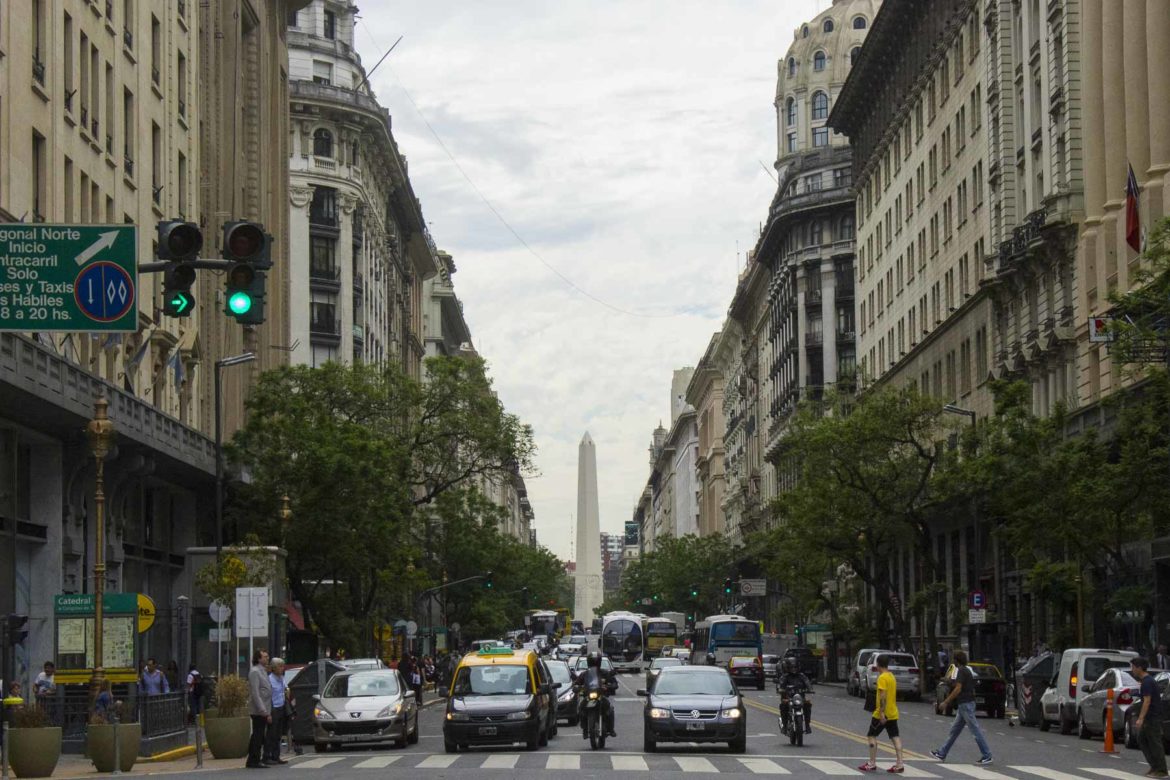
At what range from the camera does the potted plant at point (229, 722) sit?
33.9 m

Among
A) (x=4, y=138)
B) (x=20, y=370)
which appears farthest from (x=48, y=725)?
(x=4, y=138)

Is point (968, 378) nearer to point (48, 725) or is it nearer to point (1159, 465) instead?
point (1159, 465)

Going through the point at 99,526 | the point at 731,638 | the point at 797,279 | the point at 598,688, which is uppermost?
the point at 797,279

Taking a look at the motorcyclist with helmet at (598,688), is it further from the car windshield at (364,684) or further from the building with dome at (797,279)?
the building with dome at (797,279)

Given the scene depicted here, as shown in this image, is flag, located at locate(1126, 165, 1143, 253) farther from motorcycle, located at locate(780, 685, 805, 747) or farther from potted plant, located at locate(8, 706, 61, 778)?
potted plant, located at locate(8, 706, 61, 778)

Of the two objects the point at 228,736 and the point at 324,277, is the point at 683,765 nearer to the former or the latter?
the point at 228,736

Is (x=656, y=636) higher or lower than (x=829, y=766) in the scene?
lower

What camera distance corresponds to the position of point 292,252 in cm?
9994

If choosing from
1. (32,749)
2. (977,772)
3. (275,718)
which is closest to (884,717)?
(977,772)

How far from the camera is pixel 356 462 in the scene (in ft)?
197

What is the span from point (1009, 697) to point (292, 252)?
50.6 metres

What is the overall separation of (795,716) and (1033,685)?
12.2 metres

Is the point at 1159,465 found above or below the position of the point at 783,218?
below

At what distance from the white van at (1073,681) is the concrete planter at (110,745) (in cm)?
2020
